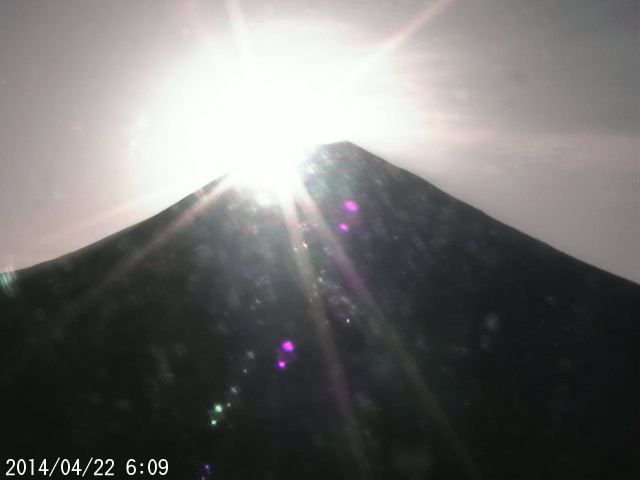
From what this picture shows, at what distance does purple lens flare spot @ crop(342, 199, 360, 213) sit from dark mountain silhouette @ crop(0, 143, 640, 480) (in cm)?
6

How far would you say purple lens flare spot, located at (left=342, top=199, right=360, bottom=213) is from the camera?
16.8 metres

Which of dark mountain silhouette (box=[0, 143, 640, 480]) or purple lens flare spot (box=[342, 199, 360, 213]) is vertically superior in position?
purple lens flare spot (box=[342, 199, 360, 213])

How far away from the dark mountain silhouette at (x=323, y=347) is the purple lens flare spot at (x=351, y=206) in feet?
0.20

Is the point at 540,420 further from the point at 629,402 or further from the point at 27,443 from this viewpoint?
the point at 27,443

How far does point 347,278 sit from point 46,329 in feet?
20.7

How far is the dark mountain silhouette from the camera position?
1089 centimetres

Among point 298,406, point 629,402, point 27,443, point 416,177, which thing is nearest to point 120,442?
point 27,443

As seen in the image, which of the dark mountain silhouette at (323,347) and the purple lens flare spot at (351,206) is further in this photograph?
the purple lens flare spot at (351,206)

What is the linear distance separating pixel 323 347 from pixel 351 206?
5.00 m

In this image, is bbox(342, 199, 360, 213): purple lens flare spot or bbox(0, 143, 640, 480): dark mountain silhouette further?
bbox(342, 199, 360, 213): purple lens flare spot

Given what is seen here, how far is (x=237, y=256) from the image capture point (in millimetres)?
15203

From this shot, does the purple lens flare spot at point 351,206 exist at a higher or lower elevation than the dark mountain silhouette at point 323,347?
higher

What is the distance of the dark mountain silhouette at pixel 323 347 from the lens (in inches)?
429

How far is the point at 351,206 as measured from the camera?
1695 centimetres
